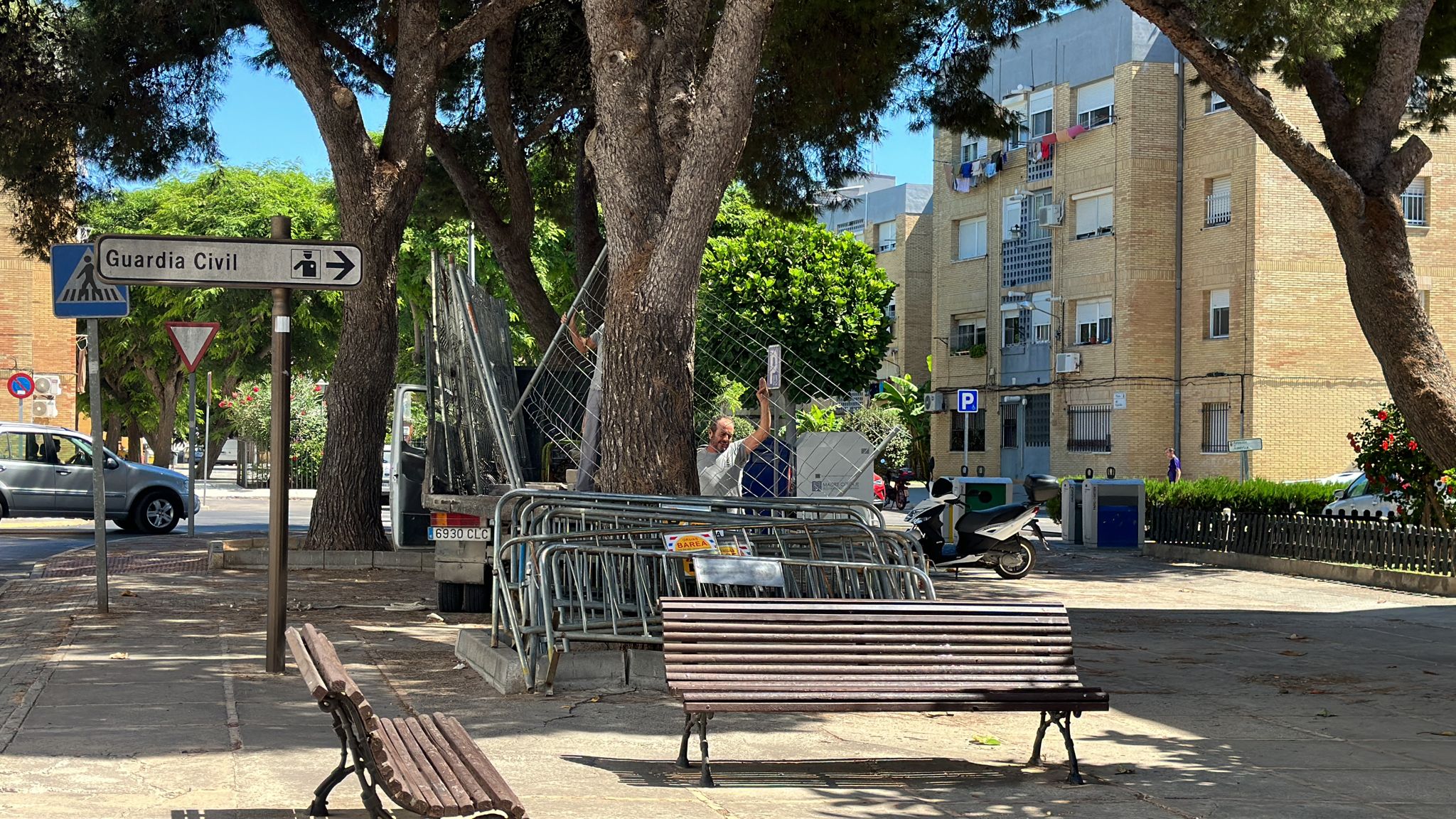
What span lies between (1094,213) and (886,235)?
18.7m

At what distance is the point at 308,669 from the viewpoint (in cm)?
492

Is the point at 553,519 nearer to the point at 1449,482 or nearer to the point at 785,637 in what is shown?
the point at 785,637

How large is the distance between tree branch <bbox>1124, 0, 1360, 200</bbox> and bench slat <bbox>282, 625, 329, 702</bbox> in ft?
28.2

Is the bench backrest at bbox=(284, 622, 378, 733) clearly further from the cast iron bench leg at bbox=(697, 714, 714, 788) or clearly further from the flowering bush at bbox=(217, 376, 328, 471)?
the flowering bush at bbox=(217, 376, 328, 471)

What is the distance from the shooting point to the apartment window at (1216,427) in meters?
39.0

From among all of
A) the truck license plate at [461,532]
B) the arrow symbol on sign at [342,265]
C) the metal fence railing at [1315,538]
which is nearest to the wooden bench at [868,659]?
the arrow symbol on sign at [342,265]

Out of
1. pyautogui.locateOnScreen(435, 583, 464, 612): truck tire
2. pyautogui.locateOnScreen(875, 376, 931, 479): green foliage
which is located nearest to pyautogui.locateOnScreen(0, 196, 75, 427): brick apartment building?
pyautogui.locateOnScreen(875, 376, 931, 479): green foliage

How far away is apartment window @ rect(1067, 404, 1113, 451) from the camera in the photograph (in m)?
42.1

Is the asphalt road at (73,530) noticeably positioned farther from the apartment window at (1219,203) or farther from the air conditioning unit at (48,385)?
the apartment window at (1219,203)

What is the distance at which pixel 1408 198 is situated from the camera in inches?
1510

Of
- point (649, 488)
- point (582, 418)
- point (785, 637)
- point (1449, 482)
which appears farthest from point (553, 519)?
point (1449, 482)

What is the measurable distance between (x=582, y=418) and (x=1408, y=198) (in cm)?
3147

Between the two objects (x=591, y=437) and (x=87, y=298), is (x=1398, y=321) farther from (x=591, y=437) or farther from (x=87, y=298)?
(x=87, y=298)

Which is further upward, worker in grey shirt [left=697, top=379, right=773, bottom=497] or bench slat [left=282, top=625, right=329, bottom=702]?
worker in grey shirt [left=697, top=379, right=773, bottom=497]
